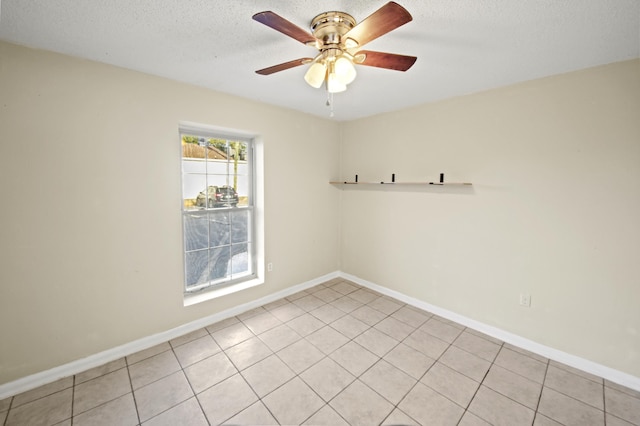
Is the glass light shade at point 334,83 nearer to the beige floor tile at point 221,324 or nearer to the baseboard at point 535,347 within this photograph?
the beige floor tile at point 221,324

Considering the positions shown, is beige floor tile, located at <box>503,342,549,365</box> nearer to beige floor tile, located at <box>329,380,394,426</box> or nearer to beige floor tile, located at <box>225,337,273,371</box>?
beige floor tile, located at <box>329,380,394,426</box>

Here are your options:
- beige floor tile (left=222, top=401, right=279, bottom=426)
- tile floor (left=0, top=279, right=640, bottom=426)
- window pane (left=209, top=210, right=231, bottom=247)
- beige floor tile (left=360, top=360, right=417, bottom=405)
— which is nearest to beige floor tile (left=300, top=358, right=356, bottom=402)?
tile floor (left=0, top=279, right=640, bottom=426)

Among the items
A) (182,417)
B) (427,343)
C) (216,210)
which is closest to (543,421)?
(427,343)

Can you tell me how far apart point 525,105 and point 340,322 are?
8.89ft

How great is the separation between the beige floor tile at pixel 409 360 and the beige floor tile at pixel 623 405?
1.12 m

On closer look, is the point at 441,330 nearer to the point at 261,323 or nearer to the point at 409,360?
the point at 409,360

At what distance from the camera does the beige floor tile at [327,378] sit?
192 cm

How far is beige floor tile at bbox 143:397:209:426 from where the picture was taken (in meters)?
1.65

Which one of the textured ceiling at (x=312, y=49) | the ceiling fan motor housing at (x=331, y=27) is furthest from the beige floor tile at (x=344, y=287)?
the ceiling fan motor housing at (x=331, y=27)

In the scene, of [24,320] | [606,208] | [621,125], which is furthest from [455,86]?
[24,320]

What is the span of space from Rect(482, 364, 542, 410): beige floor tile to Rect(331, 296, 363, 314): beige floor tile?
4.68 feet

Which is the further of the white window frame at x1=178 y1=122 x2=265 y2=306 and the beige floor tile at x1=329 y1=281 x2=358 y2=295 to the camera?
the beige floor tile at x1=329 y1=281 x2=358 y2=295

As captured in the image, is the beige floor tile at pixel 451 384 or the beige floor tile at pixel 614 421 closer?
the beige floor tile at pixel 614 421

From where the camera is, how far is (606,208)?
202 centimetres
